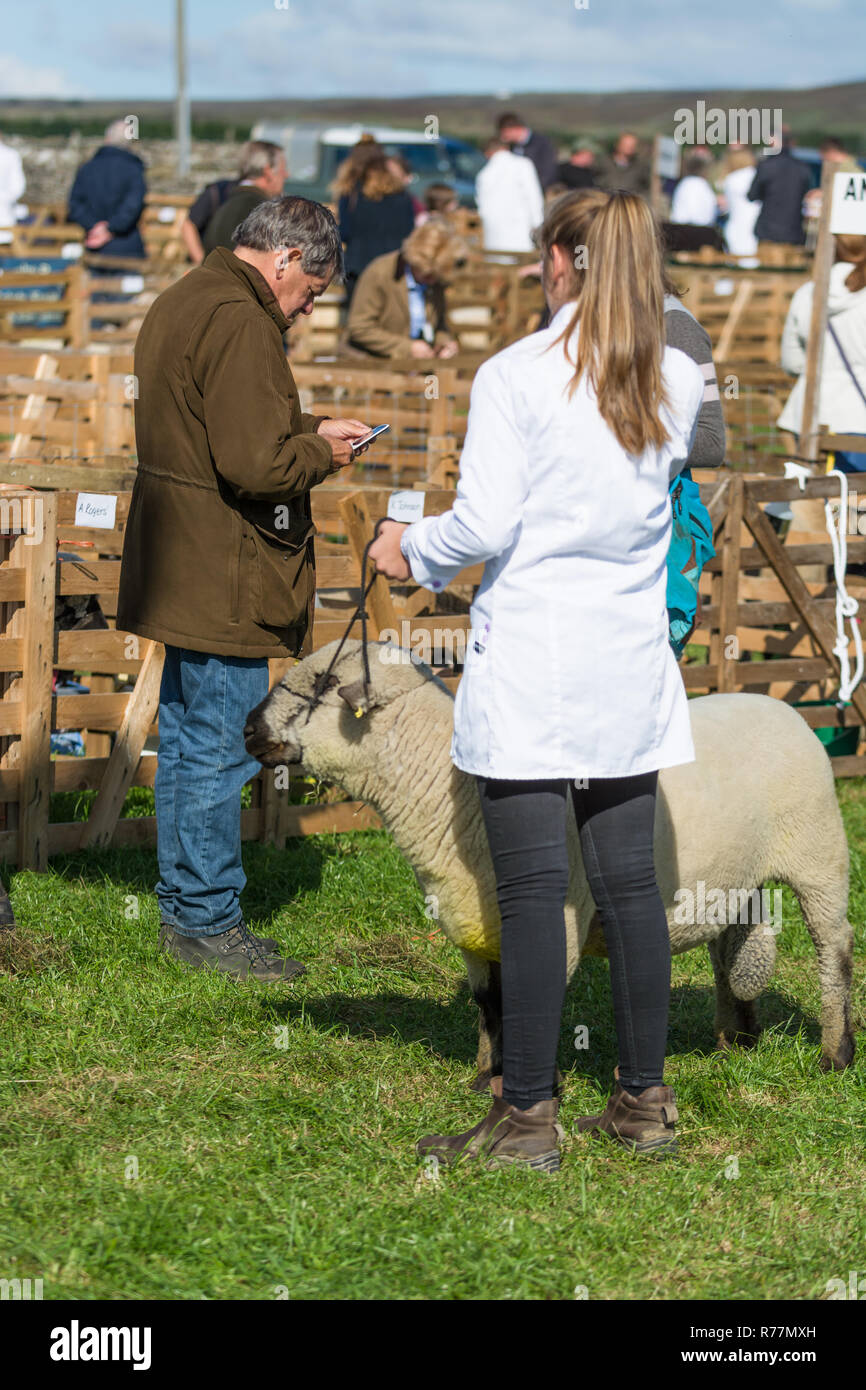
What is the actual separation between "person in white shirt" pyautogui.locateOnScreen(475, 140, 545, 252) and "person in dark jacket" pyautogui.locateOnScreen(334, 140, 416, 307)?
4.87m

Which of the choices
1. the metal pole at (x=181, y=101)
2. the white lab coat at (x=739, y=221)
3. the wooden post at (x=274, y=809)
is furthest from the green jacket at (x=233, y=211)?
the metal pole at (x=181, y=101)

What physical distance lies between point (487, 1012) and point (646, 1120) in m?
0.54

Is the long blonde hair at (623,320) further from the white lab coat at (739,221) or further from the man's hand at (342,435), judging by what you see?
the white lab coat at (739,221)

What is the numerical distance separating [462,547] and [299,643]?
1633mm

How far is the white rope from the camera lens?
23.0 feet

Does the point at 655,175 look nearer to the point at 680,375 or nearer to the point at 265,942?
the point at 265,942

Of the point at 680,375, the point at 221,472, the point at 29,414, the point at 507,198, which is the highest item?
the point at 507,198

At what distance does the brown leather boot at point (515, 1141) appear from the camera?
135 inches

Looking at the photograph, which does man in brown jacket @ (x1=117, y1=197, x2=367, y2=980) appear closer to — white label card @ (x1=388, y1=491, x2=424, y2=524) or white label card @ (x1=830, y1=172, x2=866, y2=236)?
white label card @ (x1=388, y1=491, x2=424, y2=524)

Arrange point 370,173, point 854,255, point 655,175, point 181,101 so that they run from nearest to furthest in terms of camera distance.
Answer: point 854,255, point 370,173, point 655,175, point 181,101

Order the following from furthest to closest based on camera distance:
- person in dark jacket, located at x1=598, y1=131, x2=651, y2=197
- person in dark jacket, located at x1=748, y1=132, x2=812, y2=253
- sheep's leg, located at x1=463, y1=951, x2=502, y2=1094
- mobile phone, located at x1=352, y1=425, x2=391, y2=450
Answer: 1. person in dark jacket, located at x1=598, y1=131, x2=651, y2=197
2. person in dark jacket, located at x1=748, y1=132, x2=812, y2=253
3. mobile phone, located at x1=352, y1=425, x2=391, y2=450
4. sheep's leg, located at x1=463, y1=951, x2=502, y2=1094

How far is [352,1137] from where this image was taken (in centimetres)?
369

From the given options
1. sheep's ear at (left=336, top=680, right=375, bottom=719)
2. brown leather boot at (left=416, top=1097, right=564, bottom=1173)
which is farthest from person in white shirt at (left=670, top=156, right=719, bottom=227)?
brown leather boot at (left=416, top=1097, right=564, bottom=1173)

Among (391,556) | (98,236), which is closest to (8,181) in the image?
(98,236)
